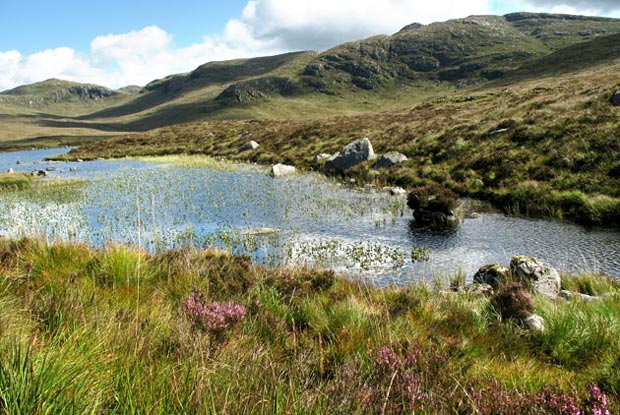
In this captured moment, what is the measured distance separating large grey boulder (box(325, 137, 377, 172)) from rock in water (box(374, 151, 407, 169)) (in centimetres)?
213

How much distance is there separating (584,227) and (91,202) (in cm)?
2704

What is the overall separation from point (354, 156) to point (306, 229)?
18.6 m

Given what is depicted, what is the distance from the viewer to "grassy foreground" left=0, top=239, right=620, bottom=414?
9.46ft

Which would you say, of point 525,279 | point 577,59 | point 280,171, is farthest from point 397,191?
point 577,59

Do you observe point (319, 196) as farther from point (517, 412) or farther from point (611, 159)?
point (517, 412)

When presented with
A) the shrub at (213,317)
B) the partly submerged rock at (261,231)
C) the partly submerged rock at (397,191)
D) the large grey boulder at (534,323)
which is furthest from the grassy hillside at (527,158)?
the shrub at (213,317)

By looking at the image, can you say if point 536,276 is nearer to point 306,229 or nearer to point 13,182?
point 306,229

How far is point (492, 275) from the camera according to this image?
11.1m

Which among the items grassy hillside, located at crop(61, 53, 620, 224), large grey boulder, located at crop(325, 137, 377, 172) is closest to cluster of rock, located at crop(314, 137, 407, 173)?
large grey boulder, located at crop(325, 137, 377, 172)

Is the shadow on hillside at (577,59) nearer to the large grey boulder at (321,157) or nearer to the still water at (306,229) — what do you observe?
the large grey boulder at (321,157)

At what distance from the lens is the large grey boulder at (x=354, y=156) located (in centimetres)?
3488

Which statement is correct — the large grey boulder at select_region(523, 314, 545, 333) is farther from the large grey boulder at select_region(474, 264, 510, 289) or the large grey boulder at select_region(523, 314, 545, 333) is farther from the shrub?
the shrub

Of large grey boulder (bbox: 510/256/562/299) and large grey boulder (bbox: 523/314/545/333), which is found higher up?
large grey boulder (bbox: 523/314/545/333)

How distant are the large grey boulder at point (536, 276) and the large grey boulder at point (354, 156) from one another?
2455cm
